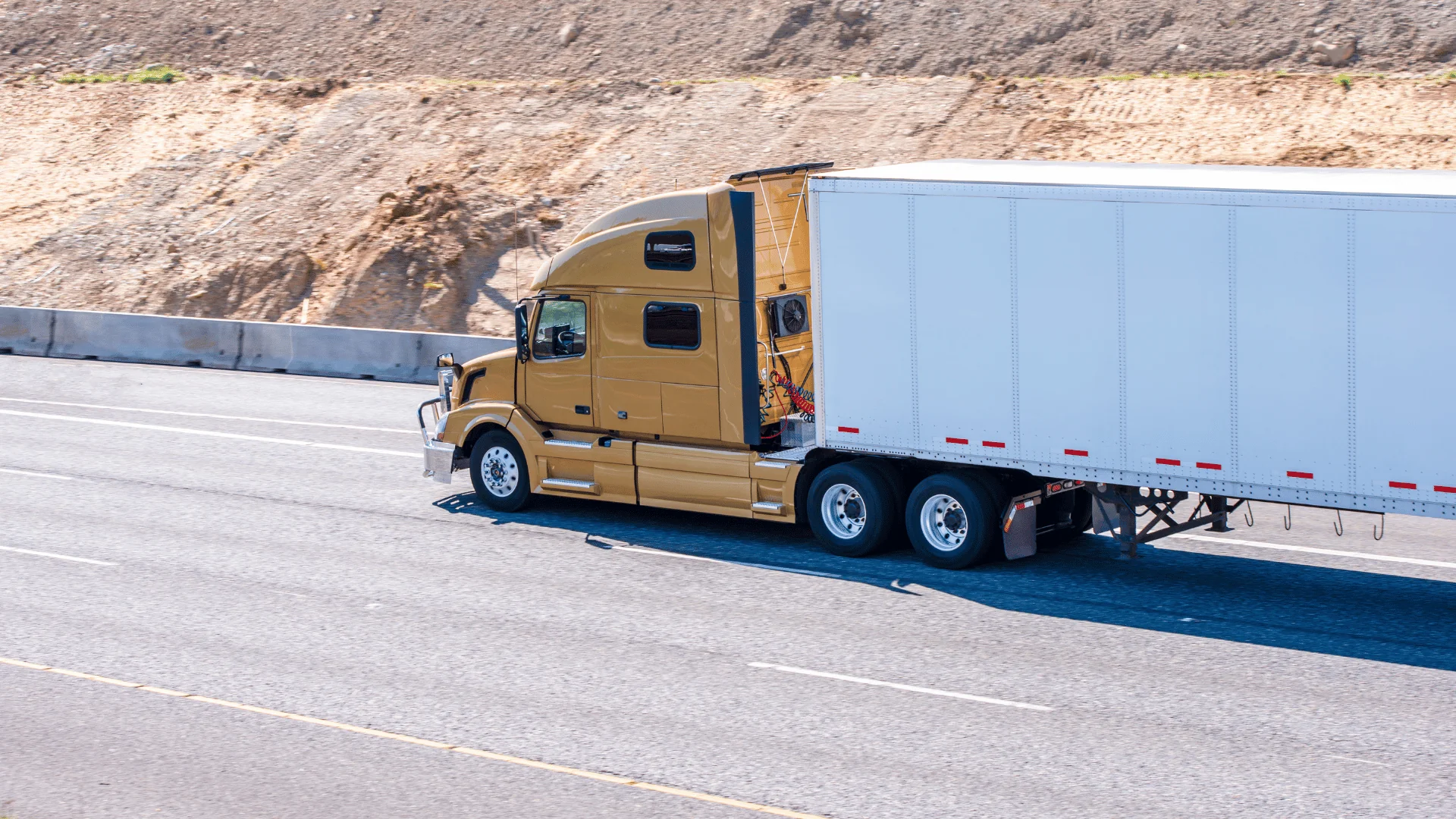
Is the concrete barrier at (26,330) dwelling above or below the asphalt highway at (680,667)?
above

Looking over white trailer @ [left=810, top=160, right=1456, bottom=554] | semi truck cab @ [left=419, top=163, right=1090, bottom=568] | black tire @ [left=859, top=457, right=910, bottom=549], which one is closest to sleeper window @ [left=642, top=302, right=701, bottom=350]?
semi truck cab @ [left=419, top=163, right=1090, bottom=568]

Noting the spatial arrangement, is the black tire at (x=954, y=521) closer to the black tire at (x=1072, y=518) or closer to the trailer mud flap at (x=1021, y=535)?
the trailer mud flap at (x=1021, y=535)

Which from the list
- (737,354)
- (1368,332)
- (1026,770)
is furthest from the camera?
(737,354)

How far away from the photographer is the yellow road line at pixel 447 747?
29.1ft

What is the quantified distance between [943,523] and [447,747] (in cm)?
568

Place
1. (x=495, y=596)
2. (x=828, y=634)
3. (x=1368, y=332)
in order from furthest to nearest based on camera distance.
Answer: (x=495, y=596)
(x=828, y=634)
(x=1368, y=332)

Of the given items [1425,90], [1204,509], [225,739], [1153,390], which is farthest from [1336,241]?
[1425,90]

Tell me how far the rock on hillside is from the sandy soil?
3.44ft

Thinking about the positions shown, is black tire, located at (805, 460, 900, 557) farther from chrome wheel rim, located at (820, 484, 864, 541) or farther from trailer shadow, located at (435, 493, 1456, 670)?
trailer shadow, located at (435, 493, 1456, 670)

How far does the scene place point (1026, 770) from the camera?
365 inches

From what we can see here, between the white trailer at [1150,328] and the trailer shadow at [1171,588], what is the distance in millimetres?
658

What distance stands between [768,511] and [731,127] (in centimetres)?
1849

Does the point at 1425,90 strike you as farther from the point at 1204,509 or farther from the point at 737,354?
the point at 737,354

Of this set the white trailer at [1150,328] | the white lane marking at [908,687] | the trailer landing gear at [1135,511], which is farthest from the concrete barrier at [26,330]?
the trailer landing gear at [1135,511]
